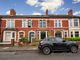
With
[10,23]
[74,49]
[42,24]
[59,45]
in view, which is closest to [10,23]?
[10,23]

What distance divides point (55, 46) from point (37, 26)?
74.9ft

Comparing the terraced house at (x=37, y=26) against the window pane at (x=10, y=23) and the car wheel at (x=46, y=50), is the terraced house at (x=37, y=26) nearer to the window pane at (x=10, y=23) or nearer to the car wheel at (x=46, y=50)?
the window pane at (x=10, y=23)

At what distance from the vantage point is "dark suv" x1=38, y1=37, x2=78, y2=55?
779 inches

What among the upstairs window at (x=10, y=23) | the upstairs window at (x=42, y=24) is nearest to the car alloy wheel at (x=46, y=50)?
the upstairs window at (x=42, y=24)

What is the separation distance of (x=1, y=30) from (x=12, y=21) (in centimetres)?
320

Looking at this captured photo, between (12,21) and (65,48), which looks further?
(12,21)

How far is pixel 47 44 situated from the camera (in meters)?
19.9

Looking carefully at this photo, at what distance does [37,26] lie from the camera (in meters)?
42.7

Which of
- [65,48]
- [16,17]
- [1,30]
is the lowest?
[65,48]

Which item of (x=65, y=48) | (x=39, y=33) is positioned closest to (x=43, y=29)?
(x=39, y=33)

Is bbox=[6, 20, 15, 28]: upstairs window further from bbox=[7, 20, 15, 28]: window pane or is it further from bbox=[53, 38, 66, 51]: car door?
bbox=[53, 38, 66, 51]: car door

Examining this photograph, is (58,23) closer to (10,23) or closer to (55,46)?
(10,23)

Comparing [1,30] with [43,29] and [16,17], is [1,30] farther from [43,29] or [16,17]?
[43,29]

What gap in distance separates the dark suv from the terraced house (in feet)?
72.0
